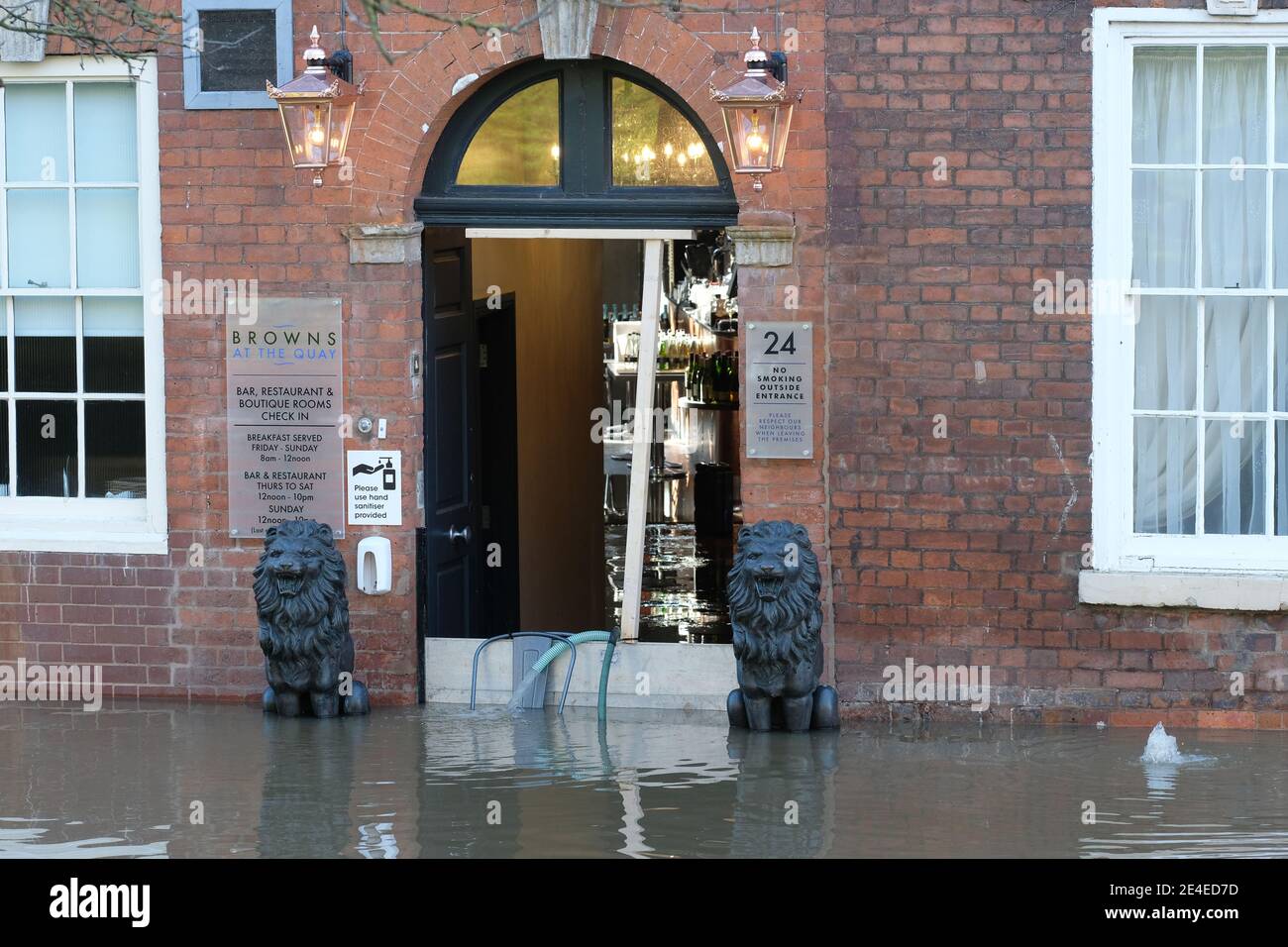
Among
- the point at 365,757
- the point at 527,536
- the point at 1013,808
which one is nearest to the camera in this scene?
the point at 1013,808

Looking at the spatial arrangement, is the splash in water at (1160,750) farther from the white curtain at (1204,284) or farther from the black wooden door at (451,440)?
the black wooden door at (451,440)

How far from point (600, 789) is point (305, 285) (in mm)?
3334

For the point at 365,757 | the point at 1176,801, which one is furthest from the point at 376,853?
the point at 1176,801

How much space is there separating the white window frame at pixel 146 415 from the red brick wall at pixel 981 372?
357cm

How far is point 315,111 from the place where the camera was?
9.60 m

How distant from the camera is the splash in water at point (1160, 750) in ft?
28.9

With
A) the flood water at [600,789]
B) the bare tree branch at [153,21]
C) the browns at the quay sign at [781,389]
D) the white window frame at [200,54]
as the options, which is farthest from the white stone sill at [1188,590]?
the white window frame at [200,54]

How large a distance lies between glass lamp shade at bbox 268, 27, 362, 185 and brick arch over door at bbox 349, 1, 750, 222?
0.64 feet

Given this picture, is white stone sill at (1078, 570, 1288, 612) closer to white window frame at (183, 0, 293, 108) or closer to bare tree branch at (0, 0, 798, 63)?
bare tree branch at (0, 0, 798, 63)

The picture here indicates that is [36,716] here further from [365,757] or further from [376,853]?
[376,853]

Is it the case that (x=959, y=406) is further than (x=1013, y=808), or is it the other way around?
(x=959, y=406)

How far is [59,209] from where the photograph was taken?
10.3 metres

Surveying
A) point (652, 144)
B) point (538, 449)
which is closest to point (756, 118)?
point (652, 144)

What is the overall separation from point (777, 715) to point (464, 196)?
10.4ft
